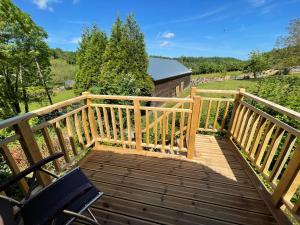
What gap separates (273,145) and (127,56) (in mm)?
7922

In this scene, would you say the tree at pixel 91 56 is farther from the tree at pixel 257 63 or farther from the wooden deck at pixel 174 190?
the tree at pixel 257 63

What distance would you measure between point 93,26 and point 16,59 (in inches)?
175

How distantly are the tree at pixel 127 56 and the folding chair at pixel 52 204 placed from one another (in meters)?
4.78

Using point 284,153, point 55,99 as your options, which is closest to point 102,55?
point 284,153

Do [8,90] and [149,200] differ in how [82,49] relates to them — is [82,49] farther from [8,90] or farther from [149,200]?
[149,200]

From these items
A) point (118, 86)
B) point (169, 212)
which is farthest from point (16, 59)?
point (169, 212)

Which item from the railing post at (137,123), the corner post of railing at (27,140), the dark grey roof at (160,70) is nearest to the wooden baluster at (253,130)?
the railing post at (137,123)

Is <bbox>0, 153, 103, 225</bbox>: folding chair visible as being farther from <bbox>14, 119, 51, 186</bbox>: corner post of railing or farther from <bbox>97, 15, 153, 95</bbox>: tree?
<bbox>97, 15, 153, 95</bbox>: tree

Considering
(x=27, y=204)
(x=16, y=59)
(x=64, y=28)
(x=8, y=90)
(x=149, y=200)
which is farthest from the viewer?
(x=64, y=28)

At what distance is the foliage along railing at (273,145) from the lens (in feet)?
5.53

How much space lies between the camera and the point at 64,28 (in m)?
16.2

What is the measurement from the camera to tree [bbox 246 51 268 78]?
2407cm

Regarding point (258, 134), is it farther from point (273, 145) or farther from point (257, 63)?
point (257, 63)

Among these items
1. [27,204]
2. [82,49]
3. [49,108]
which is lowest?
[27,204]
